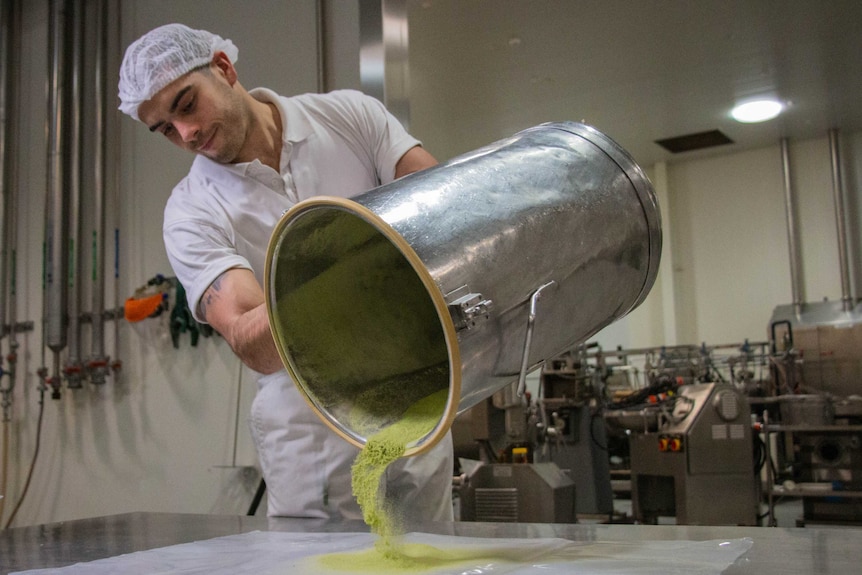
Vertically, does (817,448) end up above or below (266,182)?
below

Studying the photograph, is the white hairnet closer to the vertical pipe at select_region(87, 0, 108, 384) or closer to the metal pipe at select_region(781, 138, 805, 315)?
the vertical pipe at select_region(87, 0, 108, 384)

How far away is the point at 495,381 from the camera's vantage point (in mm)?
809

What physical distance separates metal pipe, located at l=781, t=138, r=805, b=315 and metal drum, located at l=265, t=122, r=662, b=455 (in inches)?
237

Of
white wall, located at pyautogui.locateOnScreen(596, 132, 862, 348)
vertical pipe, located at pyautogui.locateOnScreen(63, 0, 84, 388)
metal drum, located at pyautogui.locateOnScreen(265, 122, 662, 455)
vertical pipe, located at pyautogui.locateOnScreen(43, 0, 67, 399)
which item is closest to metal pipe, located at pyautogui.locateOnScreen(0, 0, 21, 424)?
vertical pipe, located at pyautogui.locateOnScreen(43, 0, 67, 399)

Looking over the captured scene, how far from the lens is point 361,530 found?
1.19 metres

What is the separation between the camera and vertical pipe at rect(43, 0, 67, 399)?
9.24 feet

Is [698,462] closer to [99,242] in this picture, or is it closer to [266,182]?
[99,242]

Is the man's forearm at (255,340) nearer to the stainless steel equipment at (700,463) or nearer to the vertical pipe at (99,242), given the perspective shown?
the vertical pipe at (99,242)

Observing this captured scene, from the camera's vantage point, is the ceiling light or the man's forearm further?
the ceiling light

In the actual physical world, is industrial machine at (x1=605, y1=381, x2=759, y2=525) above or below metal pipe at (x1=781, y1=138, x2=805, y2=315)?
below

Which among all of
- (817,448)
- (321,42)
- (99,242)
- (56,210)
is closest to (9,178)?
(56,210)

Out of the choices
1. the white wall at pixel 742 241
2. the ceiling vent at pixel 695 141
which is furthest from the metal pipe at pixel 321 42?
the white wall at pixel 742 241

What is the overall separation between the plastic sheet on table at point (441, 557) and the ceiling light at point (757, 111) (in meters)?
5.45

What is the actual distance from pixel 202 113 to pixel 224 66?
0.17m
